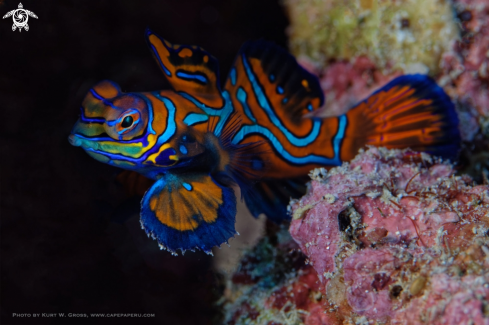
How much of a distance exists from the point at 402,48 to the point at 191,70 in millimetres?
2590

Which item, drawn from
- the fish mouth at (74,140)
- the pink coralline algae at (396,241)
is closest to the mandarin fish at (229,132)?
the fish mouth at (74,140)

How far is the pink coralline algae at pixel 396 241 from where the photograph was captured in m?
1.52

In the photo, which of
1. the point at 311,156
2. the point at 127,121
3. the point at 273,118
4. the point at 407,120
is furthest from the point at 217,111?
Result: the point at 407,120

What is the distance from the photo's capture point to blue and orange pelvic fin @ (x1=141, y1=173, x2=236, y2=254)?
2.37m

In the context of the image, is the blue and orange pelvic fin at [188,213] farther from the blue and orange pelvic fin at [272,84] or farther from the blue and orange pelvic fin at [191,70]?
the blue and orange pelvic fin at [272,84]

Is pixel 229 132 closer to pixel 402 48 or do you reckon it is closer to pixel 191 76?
pixel 191 76

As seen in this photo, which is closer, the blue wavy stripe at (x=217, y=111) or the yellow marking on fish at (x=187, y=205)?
the yellow marking on fish at (x=187, y=205)

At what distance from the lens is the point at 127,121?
2.39 m

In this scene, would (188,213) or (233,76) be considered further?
(233,76)

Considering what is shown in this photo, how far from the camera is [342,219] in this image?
216cm

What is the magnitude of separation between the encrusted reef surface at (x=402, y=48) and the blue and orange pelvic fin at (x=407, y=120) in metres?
0.69

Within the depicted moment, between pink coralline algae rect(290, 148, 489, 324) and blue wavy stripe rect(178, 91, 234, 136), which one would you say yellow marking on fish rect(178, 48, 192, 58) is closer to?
blue wavy stripe rect(178, 91, 234, 136)

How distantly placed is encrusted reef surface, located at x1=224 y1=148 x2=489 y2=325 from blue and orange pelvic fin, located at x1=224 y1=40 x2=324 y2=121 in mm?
981

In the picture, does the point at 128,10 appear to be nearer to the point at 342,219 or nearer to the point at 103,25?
the point at 103,25
